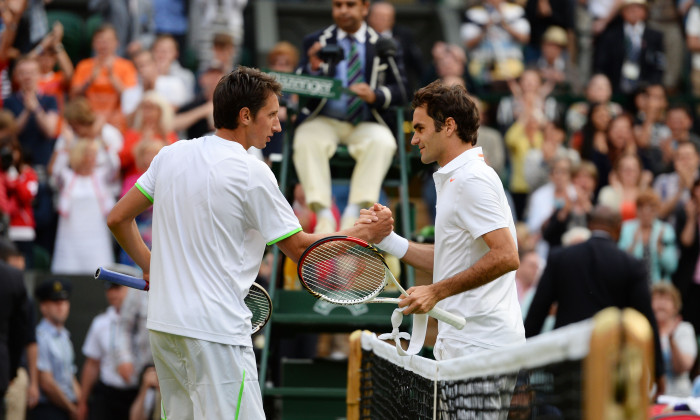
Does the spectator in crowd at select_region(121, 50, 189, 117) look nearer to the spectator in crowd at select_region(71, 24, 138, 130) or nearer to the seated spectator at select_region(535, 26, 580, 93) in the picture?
the spectator in crowd at select_region(71, 24, 138, 130)

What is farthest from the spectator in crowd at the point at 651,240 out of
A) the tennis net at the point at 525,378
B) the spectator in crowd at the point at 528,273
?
the tennis net at the point at 525,378

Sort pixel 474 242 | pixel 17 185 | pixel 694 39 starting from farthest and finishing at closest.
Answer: pixel 694 39 → pixel 17 185 → pixel 474 242

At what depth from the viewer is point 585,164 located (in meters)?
13.1

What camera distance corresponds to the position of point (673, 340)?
1084 centimetres

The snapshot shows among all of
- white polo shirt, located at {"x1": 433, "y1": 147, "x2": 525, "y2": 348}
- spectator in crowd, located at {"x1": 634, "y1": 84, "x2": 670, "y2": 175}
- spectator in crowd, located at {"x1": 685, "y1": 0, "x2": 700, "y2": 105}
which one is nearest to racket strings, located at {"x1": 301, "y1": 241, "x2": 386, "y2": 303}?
white polo shirt, located at {"x1": 433, "y1": 147, "x2": 525, "y2": 348}

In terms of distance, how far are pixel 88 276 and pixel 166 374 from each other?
6.63 metres

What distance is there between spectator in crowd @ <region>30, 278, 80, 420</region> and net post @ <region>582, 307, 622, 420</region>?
748cm

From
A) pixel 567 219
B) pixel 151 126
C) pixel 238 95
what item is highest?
pixel 151 126

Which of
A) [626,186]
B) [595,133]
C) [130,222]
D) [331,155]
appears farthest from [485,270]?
[595,133]

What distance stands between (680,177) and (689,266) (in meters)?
1.23

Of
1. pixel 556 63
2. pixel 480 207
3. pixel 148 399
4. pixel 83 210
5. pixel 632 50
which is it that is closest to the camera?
pixel 480 207

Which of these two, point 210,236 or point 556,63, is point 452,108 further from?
point 556,63

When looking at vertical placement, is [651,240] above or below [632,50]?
below

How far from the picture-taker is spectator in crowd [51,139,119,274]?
11539 millimetres
